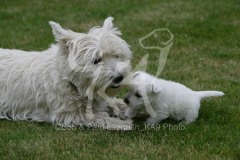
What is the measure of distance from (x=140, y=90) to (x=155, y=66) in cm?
259

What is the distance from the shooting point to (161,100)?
5.94m

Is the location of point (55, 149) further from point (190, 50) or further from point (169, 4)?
point (169, 4)

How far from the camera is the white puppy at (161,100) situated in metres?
5.88

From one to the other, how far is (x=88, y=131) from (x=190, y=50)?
3.93 m

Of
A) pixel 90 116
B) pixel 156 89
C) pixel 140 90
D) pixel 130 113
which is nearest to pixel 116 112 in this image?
pixel 130 113

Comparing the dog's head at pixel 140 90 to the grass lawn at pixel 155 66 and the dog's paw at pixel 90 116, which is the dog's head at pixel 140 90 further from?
the dog's paw at pixel 90 116

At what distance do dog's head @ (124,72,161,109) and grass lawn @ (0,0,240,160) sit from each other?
289 mm

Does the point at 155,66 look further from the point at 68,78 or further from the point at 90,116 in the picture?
the point at 68,78

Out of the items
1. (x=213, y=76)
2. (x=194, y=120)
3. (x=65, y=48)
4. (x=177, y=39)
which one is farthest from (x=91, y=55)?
(x=177, y=39)

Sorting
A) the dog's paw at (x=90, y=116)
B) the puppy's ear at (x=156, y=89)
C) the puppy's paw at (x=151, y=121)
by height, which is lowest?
the puppy's paw at (x=151, y=121)

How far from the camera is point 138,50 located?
9.41 metres

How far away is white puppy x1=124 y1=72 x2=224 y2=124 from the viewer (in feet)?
19.3

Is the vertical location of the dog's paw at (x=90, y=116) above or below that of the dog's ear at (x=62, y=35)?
below

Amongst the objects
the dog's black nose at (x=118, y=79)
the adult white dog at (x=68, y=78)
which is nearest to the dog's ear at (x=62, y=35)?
the adult white dog at (x=68, y=78)
